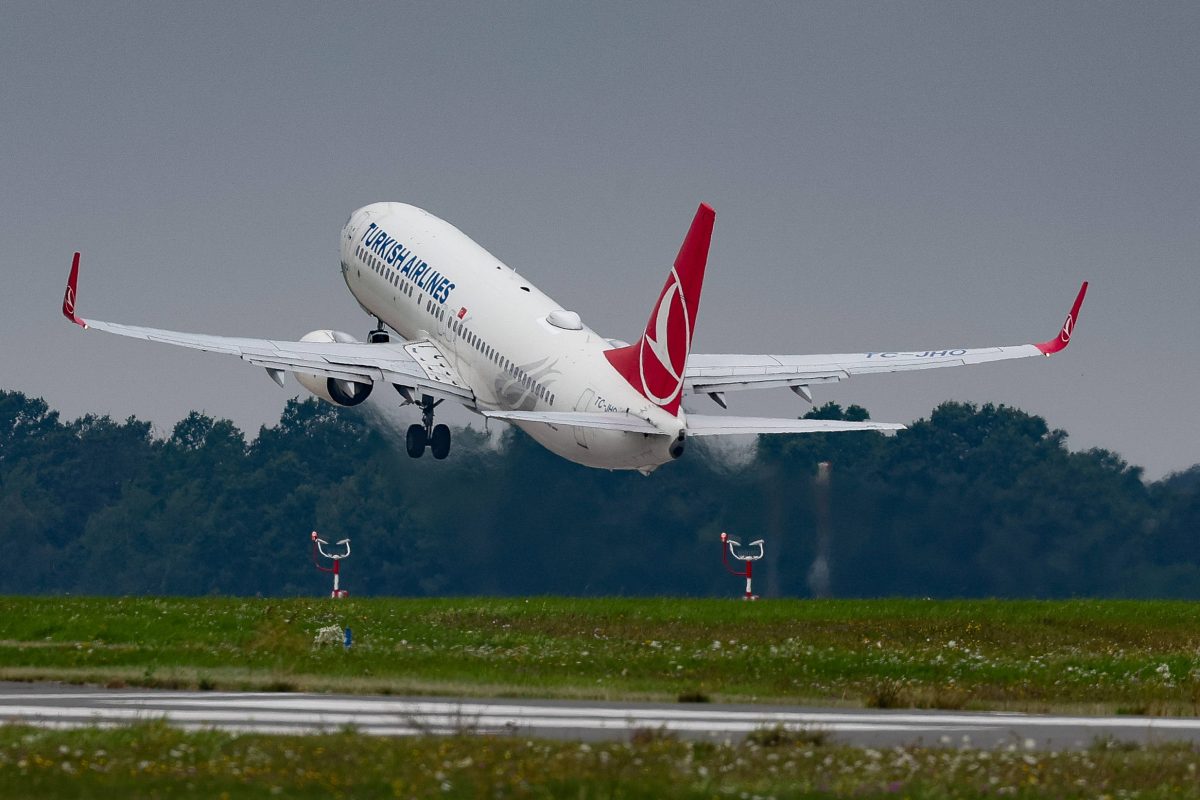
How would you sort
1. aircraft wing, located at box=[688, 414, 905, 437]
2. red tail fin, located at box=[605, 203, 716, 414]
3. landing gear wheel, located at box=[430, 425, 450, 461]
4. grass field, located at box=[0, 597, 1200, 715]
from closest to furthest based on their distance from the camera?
1. grass field, located at box=[0, 597, 1200, 715]
2. aircraft wing, located at box=[688, 414, 905, 437]
3. red tail fin, located at box=[605, 203, 716, 414]
4. landing gear wheel, located at box=[430, 425, 450, 461]

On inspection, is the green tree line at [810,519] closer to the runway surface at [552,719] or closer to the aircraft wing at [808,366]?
the aircraft wing at [808,366]

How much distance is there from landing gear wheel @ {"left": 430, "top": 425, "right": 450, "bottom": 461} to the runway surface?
42.7 metres

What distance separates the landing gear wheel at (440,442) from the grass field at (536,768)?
1951 inches

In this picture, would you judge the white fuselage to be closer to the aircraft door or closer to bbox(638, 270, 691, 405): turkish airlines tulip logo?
the aircraft door

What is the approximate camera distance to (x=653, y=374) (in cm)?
5784

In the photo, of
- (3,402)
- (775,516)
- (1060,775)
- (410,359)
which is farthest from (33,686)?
(3,402)

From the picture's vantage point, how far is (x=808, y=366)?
67.9 m

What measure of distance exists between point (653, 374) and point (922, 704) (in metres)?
26.5

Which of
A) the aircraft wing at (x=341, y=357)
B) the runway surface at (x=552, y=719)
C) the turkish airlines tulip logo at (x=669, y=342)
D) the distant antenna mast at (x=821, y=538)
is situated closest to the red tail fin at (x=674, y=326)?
the turkish airlines tulip logo at (x=669, y=342)

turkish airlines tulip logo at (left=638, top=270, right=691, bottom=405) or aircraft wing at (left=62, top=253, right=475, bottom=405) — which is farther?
aircraft wing at (left=62, top=253, right=475, bottom=405)

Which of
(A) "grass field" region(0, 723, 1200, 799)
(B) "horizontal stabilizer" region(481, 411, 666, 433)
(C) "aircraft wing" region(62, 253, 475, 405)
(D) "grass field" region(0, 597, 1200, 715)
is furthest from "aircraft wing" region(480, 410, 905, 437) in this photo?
(A) "grass field" region(0, 723, 1200, 799)

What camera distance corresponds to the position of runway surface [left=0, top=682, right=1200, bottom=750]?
2619 cm

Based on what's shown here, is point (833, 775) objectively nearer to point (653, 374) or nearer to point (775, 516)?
point (653, 374)

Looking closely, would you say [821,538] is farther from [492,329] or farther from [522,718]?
[522,718]
